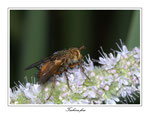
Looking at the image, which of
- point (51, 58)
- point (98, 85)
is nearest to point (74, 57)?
point (51, 58)

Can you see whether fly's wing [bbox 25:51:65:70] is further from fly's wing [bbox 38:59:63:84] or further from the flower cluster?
the flower cluster

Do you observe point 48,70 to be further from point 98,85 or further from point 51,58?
point 98,85

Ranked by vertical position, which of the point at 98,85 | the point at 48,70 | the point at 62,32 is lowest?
the point at 98,85

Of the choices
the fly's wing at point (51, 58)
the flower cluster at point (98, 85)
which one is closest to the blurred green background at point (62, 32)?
the fly's wing at point (51, 58)

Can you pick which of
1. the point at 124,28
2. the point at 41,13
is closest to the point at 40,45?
the point at 41,13

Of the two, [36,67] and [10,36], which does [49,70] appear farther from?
[10,36]

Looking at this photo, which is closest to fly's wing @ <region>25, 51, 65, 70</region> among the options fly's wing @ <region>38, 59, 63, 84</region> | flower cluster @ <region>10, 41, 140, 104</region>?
fly's wing @ <region>38, 59, 63, 84</region>
